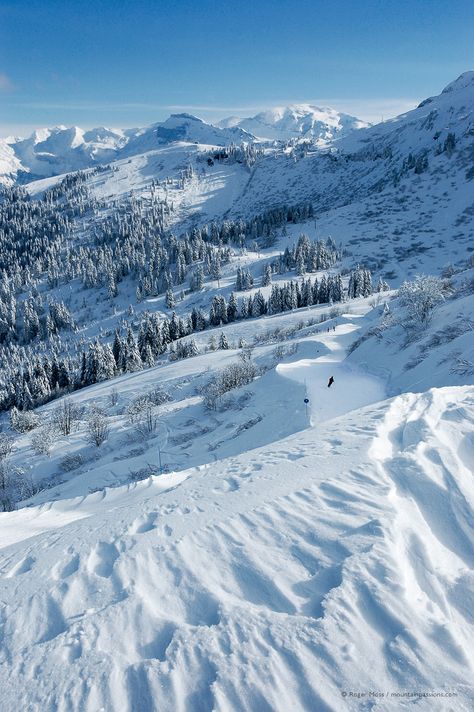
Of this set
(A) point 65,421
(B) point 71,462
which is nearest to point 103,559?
(B) point 71,462

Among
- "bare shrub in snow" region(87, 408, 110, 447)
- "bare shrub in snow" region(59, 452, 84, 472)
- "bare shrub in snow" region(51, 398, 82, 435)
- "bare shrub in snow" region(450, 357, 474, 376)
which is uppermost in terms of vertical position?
"bare shrub in snow" region(450, 357, 474, 376)

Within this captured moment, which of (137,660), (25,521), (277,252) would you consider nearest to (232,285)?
(277,252)

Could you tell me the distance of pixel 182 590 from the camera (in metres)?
5.94

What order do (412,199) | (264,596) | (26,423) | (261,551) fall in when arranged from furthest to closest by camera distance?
(412,199), (26,423), (261,551), (264,596)

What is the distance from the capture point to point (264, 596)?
5707 millimetres

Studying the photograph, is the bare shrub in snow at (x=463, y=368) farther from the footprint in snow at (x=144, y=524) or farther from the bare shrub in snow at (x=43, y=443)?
the bare shrub in snow at (x=43, y=443)

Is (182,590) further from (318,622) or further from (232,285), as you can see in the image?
(232,285)

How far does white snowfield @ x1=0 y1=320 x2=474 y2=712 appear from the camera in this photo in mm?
4445

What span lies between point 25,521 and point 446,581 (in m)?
13.6

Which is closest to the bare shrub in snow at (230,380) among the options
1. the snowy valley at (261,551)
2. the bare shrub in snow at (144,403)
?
the snowy valley at (261,551)

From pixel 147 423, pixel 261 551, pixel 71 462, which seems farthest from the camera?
pixel 147 423

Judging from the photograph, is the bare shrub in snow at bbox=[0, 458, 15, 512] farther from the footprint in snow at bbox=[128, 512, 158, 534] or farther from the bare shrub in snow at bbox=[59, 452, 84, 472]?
the footprint in snow at bbox=[128, 512, 158, 534]

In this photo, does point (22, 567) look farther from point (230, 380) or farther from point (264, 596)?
point (230, 380)

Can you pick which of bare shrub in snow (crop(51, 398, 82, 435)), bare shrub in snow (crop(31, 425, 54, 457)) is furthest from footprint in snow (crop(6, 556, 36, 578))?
bare shrub in snow (crop(51, 398, 82, 435))
